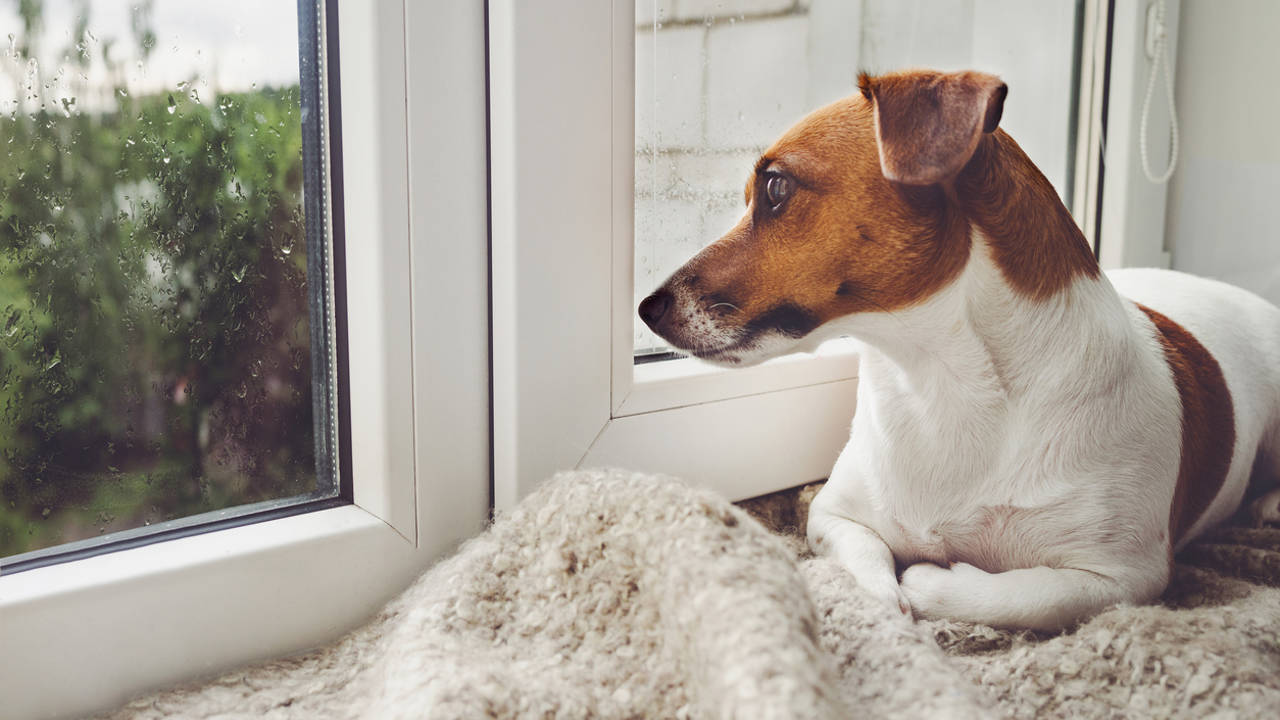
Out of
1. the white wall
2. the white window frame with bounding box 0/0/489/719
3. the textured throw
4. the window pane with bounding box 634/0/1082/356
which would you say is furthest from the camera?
the white wall

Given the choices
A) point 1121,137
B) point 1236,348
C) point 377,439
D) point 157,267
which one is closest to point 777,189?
point 377,439

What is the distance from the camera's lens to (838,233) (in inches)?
29.7

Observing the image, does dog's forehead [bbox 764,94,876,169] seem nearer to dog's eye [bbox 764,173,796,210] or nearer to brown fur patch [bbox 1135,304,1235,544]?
dog's eye [bbox 764,173,796,210]

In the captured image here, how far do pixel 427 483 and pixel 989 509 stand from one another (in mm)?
522

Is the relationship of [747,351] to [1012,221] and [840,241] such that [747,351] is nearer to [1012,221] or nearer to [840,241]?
[840,241]

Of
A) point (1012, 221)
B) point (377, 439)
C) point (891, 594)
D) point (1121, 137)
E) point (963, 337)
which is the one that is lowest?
point (891, 594)

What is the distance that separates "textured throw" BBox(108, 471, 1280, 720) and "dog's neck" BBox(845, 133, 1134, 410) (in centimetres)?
20

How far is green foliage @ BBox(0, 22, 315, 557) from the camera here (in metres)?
0.66

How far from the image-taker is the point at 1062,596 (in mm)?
714

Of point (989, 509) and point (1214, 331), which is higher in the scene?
point (1214, 331)

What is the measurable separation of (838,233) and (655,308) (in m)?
0.18

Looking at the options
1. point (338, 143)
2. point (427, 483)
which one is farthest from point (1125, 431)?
point (338, 143)

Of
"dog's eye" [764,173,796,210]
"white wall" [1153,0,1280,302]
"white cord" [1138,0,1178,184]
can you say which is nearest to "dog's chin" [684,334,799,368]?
"dog's eye" [764,173,796,210]

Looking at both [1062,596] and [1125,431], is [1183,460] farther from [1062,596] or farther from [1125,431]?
[1062,596]
